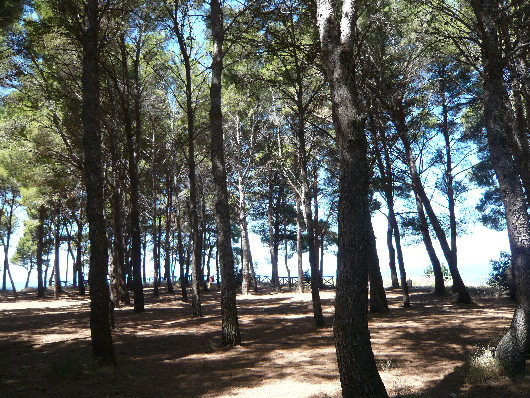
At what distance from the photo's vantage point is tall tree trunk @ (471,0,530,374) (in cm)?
458

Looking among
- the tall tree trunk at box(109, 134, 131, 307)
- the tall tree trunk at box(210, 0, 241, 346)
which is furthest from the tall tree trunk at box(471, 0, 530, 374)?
the tall tree trunk at box(109, 134, 131, 307)

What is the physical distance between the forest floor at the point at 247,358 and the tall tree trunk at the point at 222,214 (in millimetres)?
521

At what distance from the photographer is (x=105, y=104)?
1313 cm

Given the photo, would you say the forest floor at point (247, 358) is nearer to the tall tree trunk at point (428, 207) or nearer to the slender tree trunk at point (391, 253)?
the tall tree trunk at point (428, 207)

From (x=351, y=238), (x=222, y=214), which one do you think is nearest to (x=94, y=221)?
(x=222, y=214)

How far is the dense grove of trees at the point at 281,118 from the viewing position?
436 cm

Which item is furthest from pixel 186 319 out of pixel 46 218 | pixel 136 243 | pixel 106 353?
pixel 46 218

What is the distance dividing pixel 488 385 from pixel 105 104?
13506 mm

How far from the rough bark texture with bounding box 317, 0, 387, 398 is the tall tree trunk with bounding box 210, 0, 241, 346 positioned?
397 centimetres

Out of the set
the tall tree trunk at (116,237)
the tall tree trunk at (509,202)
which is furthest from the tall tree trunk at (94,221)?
the tall tree trunk at (509,202)

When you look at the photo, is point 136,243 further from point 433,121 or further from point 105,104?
point 433,121

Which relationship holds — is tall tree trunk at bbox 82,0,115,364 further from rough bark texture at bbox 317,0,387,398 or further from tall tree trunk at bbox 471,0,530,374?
tall tree trunk at bbox 471,0,530,374

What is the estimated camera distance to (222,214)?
7.77 m

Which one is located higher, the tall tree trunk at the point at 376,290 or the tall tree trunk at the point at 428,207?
the tall tree trunk at the point at 428,207
